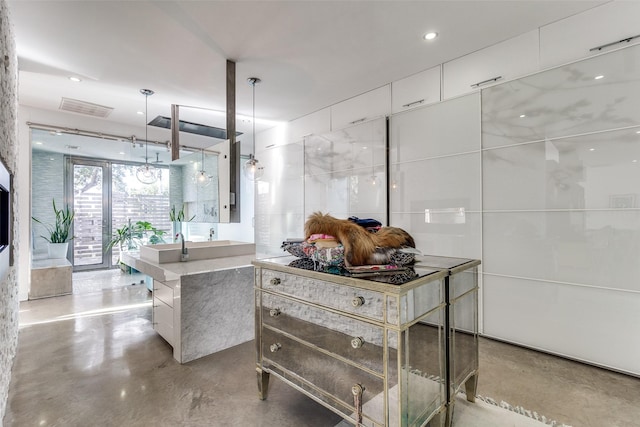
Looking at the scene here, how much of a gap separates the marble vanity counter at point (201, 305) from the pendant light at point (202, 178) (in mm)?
1834

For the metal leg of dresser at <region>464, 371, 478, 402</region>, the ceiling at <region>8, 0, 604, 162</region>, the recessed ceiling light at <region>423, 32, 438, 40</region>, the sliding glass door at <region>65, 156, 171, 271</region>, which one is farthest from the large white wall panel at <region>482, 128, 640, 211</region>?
the sliding glass door at <region>65, 156, 171, 271</region>

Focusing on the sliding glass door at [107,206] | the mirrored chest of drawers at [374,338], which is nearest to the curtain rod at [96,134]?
the sliding glass door at [107,206]

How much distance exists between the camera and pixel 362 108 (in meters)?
3.96

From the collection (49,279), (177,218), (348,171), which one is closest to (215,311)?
(348,171)

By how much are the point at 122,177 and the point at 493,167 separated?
728 centimetres

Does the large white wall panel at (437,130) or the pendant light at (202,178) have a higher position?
the large white wall panel at (437,130)

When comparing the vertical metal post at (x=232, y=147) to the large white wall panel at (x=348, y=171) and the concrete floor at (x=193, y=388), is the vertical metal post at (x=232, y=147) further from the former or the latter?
the concrete floor at (x=193, y=388)

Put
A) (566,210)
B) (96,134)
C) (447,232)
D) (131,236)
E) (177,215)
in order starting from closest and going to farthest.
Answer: (566,210) < (447,232) < (96,134) < (177,215) < (131,236)

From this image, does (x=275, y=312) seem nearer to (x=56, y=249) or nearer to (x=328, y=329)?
(x=328, y=329)

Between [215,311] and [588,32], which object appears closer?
[588,32]

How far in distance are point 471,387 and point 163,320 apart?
2662 mm

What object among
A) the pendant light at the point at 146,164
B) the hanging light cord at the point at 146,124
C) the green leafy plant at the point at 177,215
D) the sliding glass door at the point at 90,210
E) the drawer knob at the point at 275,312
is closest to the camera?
Answer: the drawer knob at the point at 275,312

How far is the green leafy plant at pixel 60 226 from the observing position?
5.16m

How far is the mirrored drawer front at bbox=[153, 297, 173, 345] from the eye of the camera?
269cm
